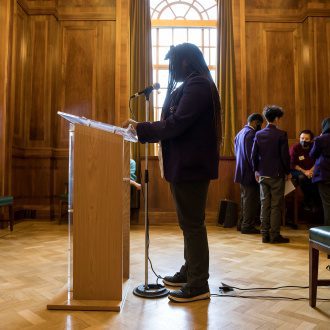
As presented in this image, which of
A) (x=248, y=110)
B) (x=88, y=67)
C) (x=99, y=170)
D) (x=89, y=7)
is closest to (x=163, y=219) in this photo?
(x=248, y=110)

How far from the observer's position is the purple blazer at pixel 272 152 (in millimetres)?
3461

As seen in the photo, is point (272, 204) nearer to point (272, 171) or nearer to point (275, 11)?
Answer: point (272, 171)

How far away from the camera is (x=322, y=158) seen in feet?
11.0

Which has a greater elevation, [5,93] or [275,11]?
[275,11]

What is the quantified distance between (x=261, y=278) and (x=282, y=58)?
14.5 ft

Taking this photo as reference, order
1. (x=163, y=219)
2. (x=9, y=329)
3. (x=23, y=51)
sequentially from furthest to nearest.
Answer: (x=23, y=51) < (x=163, y=219) < (x=9, y=329)

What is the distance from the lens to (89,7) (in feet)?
18.6

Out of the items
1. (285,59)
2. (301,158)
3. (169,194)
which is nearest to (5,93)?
(169,194)

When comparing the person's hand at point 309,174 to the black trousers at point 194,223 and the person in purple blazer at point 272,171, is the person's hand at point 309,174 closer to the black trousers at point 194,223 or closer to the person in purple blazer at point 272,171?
the person in purple blazer at point 272,171

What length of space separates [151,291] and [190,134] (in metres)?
0.87

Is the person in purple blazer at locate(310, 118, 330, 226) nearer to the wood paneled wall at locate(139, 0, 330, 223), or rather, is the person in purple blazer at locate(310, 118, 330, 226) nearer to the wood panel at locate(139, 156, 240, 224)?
the wood panel at locate(139, 156, 240, 224)

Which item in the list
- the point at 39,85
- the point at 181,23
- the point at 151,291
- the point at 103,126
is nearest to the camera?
the point at 103,126

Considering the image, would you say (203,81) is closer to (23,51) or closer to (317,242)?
(317,242)

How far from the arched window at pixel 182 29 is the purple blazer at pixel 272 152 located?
277 cm
